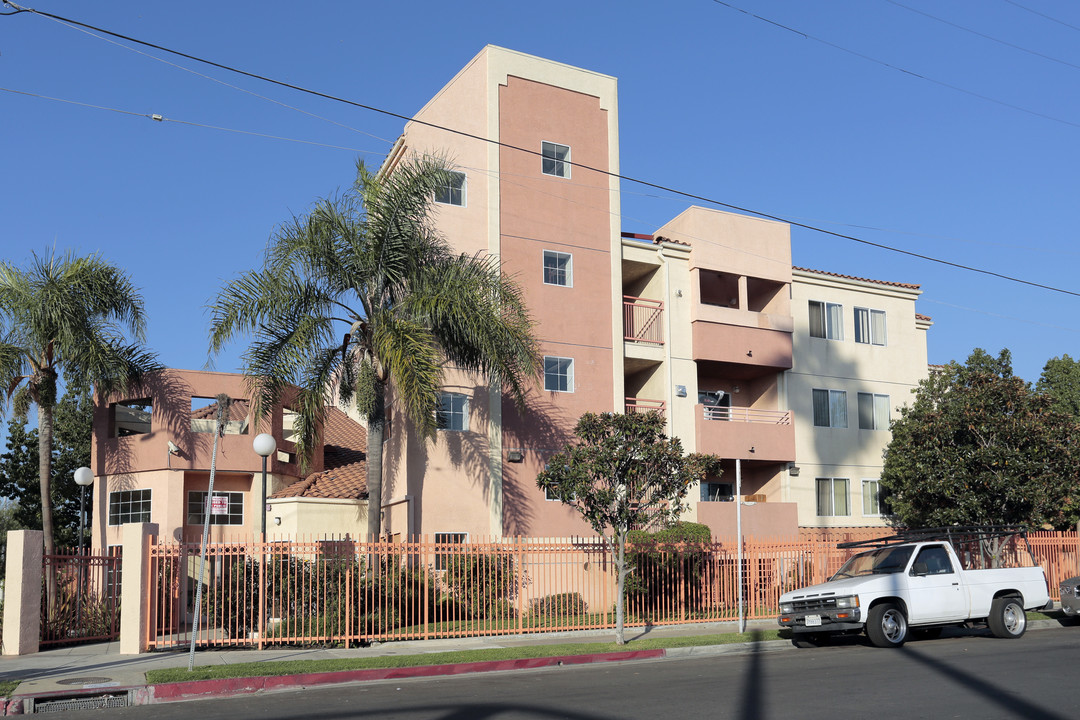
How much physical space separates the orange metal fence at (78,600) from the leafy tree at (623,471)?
9464 millimetres

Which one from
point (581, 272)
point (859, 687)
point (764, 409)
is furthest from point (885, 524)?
point (859, 687)

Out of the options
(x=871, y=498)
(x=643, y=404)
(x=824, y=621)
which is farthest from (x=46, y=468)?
(x=871, y=498)

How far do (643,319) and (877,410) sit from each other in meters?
9.48

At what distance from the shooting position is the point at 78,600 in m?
19.4

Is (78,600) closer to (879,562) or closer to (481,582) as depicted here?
(481,582)

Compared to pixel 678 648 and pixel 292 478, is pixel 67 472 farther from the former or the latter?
pixel 678 648

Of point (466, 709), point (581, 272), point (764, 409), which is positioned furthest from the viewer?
point (764, 409)

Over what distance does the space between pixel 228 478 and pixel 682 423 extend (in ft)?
42.7

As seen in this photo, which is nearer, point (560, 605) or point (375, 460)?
point (560, 605)

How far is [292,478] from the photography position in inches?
1155

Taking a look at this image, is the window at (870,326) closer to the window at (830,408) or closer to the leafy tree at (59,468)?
the window at (830,408)

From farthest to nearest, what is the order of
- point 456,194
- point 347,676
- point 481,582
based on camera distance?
point 456,194 < point 481,582 < point 347,676

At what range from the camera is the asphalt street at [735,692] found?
33.8 feet

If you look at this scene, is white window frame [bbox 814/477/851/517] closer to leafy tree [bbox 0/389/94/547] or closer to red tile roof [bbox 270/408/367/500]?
red tile roof [bbox 270/408/367/500]
